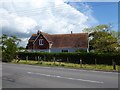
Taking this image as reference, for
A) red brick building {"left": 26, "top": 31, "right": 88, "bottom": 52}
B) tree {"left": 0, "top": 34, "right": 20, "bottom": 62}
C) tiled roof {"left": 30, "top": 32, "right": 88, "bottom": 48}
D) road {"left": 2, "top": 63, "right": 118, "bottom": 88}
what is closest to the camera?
road {"left": 2, "top": 63, "right": 118, "bottom": 88}

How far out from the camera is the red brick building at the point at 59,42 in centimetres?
5644

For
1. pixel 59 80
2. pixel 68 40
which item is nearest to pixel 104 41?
pixel 68 40

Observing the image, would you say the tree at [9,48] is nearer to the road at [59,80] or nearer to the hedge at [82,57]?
the hedge at [82,57]

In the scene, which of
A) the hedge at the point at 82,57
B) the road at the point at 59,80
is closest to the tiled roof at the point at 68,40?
the hedge at the point at 82,57

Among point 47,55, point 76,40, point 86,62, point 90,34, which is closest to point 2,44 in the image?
point 47,55

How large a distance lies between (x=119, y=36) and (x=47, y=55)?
1874 cm

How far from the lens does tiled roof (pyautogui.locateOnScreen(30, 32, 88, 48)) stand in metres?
56.3

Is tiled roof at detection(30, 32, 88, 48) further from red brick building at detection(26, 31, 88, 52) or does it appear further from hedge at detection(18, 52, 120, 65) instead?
hedge at detection(18, 52, 120, 65)

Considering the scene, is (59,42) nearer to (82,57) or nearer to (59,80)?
(82,57)

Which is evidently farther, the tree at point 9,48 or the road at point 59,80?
the tree at point 9,48

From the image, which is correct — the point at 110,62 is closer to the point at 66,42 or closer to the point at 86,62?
the point at 86,62

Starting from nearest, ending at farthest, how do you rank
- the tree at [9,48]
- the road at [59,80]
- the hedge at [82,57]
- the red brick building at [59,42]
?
the road at [59,80]
the hedge at [82,57]
the tree at [9,48]
the red brick building at [59,42]

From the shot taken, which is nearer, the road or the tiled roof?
the road

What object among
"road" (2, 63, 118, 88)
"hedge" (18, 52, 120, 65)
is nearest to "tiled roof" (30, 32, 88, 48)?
"hedge" (18, 52, 120, 65)
